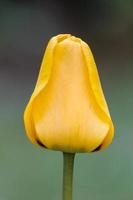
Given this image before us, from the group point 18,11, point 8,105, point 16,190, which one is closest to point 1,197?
point 16,190

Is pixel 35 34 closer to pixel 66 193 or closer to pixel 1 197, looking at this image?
pixel 1 197

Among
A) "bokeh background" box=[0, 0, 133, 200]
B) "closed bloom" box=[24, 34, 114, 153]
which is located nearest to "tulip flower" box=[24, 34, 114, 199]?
"closed bloom" box=[24, 34, 114, 153]

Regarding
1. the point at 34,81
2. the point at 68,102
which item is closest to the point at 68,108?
the point at 68,102

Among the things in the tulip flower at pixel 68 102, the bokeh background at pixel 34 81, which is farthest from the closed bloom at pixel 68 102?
the bokeh background at pixel 34 81

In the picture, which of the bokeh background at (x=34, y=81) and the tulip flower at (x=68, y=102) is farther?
the bokeh background at (x=34, y=81)

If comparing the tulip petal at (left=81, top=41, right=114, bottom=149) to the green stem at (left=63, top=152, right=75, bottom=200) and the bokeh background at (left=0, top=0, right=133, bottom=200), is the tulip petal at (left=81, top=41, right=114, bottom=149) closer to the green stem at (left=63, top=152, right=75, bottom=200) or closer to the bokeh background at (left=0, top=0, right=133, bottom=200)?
the green stem at (left=63, top=152, right=75, bottom=200)

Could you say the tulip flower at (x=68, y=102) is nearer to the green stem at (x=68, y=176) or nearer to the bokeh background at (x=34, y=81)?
the green stem at (x=68, y=176)

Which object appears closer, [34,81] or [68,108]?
[68,108]

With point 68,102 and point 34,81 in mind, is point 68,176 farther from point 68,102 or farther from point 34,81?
point 34,81
